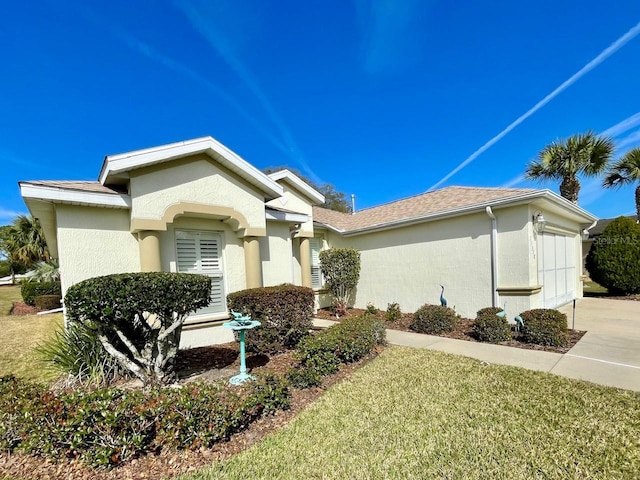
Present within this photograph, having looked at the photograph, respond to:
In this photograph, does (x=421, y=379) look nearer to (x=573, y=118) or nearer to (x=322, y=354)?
(x=322, y=354)

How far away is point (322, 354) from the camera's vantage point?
555 cm

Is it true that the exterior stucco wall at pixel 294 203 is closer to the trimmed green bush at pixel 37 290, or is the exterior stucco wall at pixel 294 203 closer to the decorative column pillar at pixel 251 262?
the decorative column pillar at pixel 251 262

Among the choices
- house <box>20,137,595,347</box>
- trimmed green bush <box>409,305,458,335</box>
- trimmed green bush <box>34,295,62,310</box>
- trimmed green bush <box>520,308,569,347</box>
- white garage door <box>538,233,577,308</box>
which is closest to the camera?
house <box>20,137,595,347</box>

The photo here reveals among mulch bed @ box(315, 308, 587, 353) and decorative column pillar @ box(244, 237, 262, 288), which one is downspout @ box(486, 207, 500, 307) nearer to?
mulch bed @ box(315, 308, 587, 353)

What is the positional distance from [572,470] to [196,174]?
7.95m

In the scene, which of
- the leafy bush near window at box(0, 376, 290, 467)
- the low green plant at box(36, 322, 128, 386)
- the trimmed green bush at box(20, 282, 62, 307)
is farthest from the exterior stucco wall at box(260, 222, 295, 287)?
the trimmed green bush at box(20, 282, 62, 307)

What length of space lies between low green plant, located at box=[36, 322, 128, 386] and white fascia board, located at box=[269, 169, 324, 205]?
7.56m

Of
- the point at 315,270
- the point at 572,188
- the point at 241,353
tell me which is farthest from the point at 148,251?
the point at 572,188

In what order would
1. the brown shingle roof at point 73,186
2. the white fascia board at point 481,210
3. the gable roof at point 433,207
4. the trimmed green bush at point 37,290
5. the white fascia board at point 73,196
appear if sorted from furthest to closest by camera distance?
1. the trimmed green bush at point 37,290
2. the gable roof at point 433,207
3. the white fascia board at point 481,210
4. the brown shingle roof at point 73,186
5. the white fascia board at point 73,196

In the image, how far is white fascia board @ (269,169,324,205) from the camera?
11.5 metres

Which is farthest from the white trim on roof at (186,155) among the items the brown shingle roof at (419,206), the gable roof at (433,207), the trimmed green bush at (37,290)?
the trimmed green bush at (37,290)

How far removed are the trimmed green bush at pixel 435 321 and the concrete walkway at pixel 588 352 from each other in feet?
1.06

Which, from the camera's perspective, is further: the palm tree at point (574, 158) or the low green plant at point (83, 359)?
the palm tree at point (574, 158)

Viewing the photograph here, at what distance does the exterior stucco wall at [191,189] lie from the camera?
250 inches
